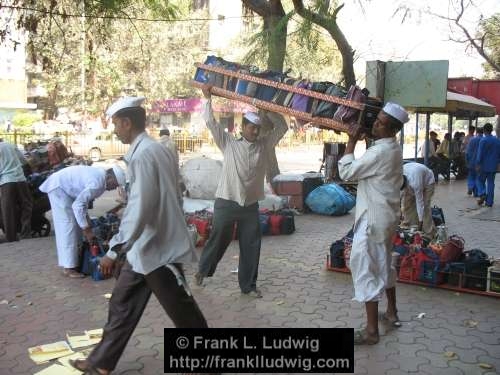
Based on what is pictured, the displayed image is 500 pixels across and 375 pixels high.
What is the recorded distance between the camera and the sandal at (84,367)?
3.31 m

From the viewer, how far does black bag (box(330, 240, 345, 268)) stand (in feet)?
19.8

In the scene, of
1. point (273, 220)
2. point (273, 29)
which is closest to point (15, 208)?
point (273, 220)

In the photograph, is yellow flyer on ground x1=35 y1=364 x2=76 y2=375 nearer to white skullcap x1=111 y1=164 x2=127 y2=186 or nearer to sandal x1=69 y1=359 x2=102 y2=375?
sandal x1=69 y1=359 x2=102 y2=375

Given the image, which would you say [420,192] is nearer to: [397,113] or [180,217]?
[397,113]

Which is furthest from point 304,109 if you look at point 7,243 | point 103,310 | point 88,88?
point 88,88

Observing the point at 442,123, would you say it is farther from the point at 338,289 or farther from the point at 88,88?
the point at 338,289

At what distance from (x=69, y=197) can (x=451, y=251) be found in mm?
4170

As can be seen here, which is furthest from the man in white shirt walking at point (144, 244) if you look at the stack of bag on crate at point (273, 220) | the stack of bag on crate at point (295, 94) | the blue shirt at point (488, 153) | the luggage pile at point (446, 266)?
the blue shirt at point (488, 153)

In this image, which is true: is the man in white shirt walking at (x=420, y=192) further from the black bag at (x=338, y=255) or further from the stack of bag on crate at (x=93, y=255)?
the stack of bag on crate at (x=93, y=255)

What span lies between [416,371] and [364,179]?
1400mm

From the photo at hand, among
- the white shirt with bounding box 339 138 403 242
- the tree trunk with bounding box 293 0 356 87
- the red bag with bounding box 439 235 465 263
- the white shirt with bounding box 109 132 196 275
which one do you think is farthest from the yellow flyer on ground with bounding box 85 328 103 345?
the tree trunk with bounding box 293 0 356 87

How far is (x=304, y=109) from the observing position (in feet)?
16.0

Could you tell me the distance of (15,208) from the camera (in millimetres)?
7809

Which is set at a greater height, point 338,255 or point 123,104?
point 123,104
